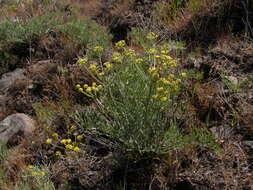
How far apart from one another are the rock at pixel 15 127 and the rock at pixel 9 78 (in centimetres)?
85

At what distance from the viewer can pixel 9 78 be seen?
15.1 ft

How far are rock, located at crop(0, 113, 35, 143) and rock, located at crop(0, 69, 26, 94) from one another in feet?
2.80

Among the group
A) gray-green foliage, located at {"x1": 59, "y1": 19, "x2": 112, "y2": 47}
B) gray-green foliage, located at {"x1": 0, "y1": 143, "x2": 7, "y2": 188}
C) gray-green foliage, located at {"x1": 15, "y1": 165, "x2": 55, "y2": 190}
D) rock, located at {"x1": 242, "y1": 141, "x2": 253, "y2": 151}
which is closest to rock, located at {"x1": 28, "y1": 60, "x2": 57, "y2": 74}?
gray-green foliage, located at {"x1": 59, "y1": 19, "x2": 112, "y2": 47}

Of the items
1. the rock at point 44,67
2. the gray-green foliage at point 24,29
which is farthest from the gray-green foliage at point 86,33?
the rock at point 44,67

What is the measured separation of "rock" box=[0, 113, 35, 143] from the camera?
358 cm

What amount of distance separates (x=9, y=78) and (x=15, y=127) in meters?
1.22

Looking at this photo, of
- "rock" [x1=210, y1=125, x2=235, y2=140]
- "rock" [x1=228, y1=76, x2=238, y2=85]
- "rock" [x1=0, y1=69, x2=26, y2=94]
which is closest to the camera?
"rock" [x1=210, y1=125, x2=235, y2=140]

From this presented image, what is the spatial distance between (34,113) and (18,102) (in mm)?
316

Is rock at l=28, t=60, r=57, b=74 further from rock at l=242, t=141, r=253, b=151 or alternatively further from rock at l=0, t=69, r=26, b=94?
rock at l=242, t=141, r=253, b=151

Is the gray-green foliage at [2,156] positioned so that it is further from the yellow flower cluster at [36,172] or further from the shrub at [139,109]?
the shrub at [139,109]

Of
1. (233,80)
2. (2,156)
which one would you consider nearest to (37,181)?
(2,156)

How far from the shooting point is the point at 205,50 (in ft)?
12.0

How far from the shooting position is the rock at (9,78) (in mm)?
4484

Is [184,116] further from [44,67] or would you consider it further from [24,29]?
[24,29]
